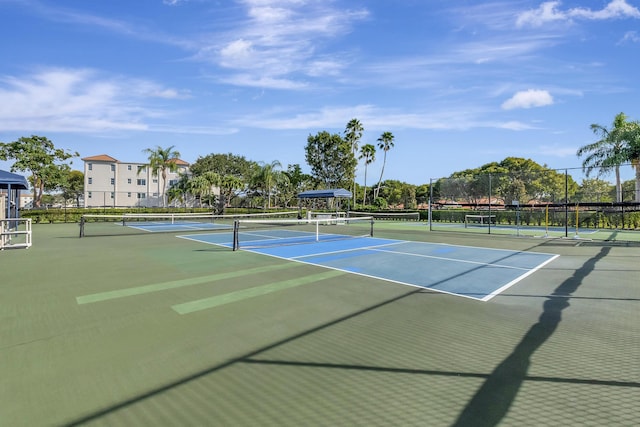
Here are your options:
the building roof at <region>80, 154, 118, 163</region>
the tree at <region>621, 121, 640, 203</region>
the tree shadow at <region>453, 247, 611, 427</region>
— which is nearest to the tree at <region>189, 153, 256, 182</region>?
the building roof at <region>80, 154, 118, 163</region>

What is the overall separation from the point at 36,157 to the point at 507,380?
53071mm

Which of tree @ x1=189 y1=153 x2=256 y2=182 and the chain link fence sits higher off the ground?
tree @ x1=189 y1=153 x2=256 y2=182

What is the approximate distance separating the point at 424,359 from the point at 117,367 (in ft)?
10.1

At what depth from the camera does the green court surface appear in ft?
9.21

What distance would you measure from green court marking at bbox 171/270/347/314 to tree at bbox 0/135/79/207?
45.5 m

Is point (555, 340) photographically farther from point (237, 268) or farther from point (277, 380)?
point (237, 268)

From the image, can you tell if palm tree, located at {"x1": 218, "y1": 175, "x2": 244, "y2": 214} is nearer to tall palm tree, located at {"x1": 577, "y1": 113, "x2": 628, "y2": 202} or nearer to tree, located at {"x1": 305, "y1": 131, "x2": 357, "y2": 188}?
tree, located at {"x1": 305, "y1": 131, "x2": 357, "y2": 188}

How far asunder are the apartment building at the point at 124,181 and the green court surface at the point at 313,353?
55.3 metres

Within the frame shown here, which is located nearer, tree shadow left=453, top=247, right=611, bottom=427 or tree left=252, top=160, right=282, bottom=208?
tree shadow left=453, top=247, right=611, bottom=427

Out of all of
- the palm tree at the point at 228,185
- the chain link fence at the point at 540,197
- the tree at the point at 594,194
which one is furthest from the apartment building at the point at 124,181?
the tree at the point at 594,194

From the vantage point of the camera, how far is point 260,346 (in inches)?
161

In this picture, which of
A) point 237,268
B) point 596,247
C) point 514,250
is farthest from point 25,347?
→ point 596,247

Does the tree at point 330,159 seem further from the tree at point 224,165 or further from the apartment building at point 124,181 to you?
the apartment building at point 124,181

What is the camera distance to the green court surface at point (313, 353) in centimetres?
281
